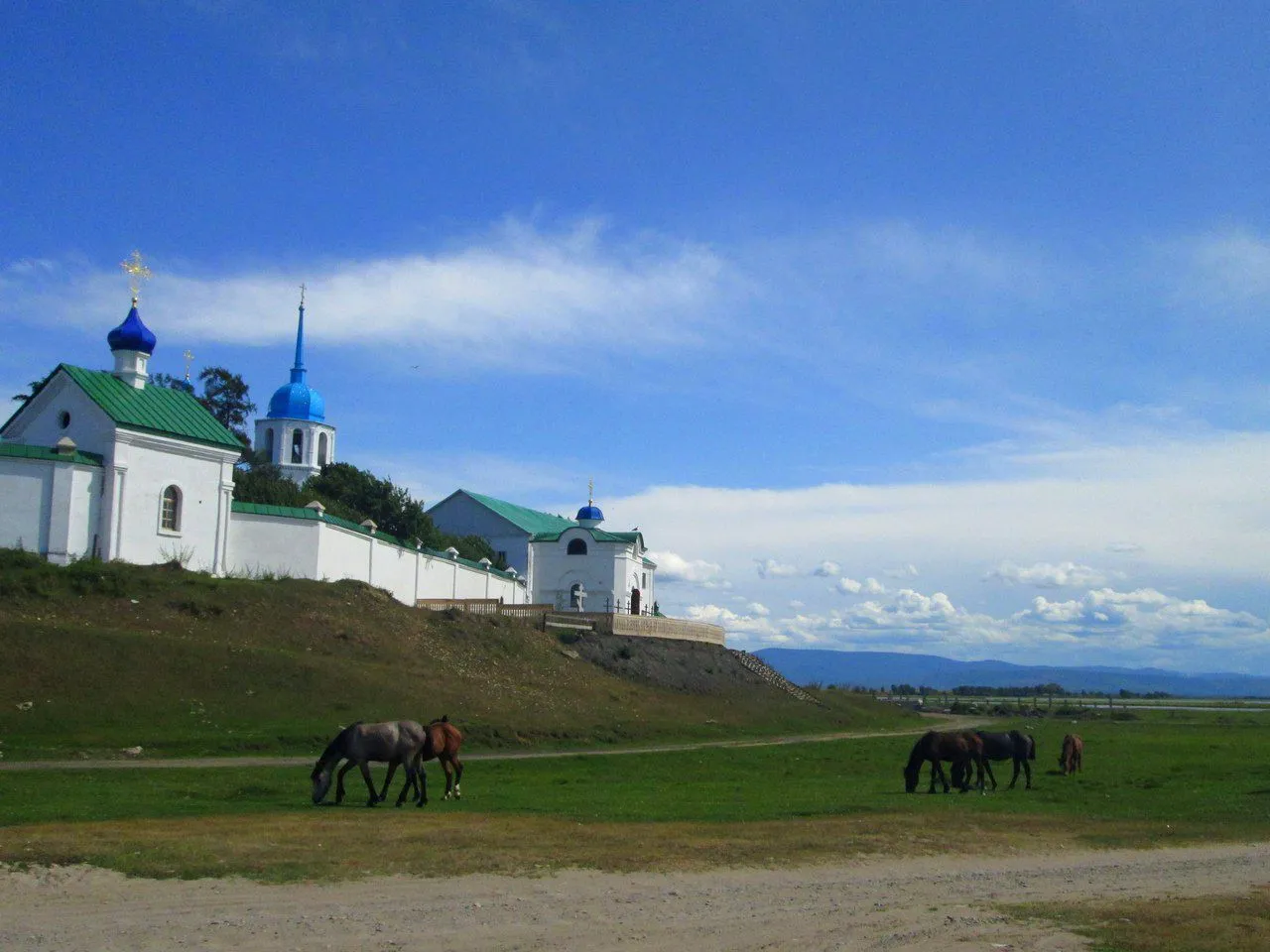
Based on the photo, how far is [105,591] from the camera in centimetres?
4125

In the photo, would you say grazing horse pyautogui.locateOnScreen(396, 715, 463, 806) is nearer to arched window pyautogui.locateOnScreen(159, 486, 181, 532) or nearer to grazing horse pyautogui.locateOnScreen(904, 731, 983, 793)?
grazing horse pyautogui.locateOnScreen(904, 731, 983, 793)

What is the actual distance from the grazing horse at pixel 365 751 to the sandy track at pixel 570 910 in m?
7.34

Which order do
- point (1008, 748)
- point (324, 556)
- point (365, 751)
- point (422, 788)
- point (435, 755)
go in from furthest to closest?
point (324, 556) → point (1008, 748) → point (435, 755) → point (422, 788) → point (365, 751)

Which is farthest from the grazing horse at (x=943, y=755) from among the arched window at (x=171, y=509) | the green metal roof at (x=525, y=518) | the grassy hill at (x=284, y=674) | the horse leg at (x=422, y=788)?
the green metal roof at (x=525, y=518)

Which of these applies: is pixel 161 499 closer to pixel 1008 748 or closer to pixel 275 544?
pixel 275 544

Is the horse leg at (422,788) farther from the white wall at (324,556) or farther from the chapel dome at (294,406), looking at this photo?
the chapel dome at (294,406)

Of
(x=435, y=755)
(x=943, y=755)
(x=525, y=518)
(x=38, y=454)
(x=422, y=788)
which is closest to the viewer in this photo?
(x=422, y=788)

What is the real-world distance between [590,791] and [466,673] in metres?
21.9

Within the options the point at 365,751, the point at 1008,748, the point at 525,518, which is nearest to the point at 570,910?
the point at 365,751

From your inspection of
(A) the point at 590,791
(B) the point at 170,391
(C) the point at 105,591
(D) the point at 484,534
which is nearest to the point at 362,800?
(A) the point at 590,791

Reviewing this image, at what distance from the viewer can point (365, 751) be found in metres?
21.0

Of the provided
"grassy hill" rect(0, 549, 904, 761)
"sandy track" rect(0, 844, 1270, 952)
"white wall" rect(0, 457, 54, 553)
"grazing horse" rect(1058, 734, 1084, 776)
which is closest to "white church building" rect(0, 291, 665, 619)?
"white wall" rect(0, 457, 54, 553)

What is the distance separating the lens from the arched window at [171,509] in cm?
4684

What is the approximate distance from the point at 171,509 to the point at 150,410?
4075mm
